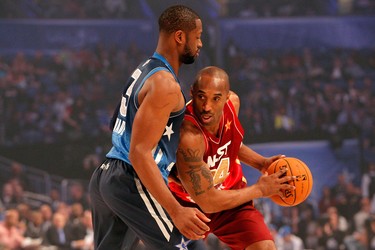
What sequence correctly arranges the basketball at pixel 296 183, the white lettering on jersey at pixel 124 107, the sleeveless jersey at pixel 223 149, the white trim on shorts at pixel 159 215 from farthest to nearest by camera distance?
1. the sleeveless jersey at pixel 223 149
2. the basketball at pixel 296 183
3. the white lettering on jersey at pixel 124 107
4. the white trim on shorts at pixel 159 215

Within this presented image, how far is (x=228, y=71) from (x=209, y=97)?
18.2 ft

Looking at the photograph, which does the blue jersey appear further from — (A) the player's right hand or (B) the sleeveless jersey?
(B) the sleeveless jersey

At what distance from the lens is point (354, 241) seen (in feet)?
26.4

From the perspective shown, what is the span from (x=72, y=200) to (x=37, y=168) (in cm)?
69

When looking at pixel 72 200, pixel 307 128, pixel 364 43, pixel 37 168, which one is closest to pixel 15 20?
pixel 37 168

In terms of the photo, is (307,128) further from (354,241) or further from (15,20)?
(15,20)

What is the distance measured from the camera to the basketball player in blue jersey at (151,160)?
2.74 m

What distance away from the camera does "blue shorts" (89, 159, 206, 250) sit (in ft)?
9.43

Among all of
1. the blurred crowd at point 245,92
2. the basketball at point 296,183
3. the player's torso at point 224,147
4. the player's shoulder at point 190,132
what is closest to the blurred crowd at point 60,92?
the blurred crowd at point 245,92

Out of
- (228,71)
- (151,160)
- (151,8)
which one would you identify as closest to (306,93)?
(228,71)

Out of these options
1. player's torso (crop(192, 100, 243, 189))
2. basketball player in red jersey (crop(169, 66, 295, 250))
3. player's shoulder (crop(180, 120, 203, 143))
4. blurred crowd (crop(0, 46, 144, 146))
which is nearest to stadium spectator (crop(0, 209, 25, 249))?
blurred crowd (crop(0, 46, 144, 146))

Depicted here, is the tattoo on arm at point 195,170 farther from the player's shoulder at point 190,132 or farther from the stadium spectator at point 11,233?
the stadium spectator at point 11,233

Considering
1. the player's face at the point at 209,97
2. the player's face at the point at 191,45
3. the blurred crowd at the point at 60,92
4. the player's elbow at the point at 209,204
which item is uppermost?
the player's face at the point at 191,45

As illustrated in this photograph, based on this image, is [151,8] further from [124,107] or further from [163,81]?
[163,81]
